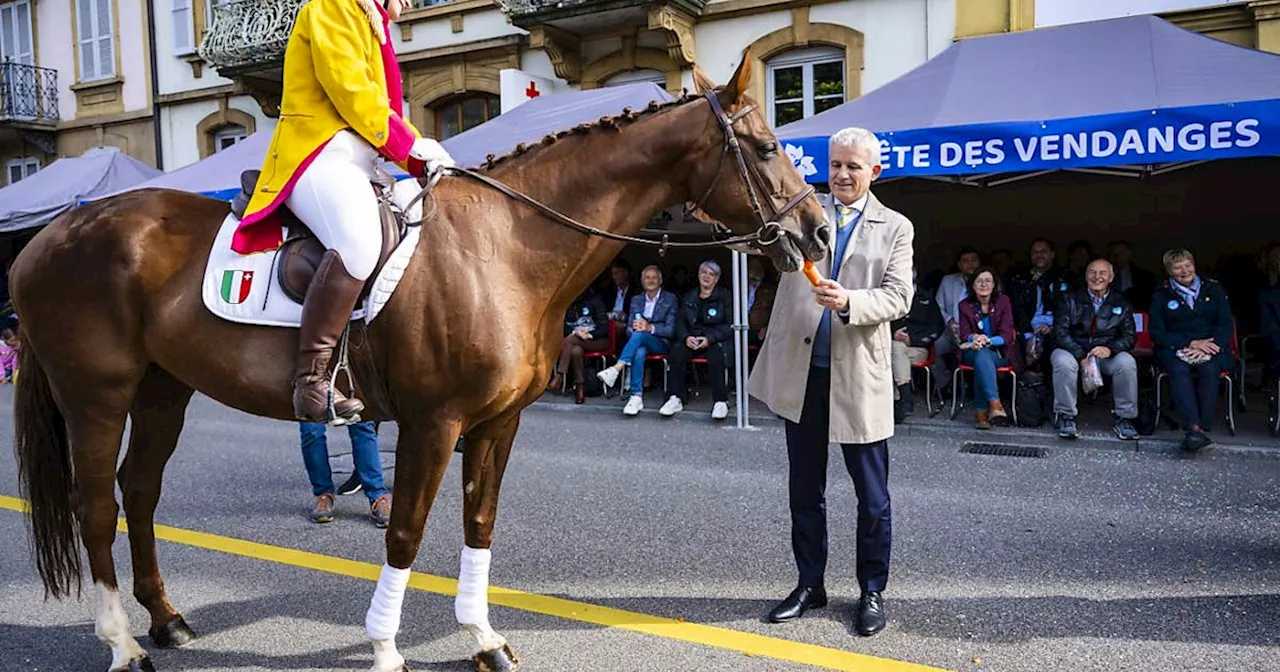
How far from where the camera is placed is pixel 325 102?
135 inches

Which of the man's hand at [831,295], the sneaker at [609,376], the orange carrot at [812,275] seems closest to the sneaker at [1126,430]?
the sneaker at [609,376]

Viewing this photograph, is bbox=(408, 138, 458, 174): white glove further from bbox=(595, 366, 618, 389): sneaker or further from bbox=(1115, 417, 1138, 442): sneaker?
bbox=(595, 366, 618, 389): sneaker

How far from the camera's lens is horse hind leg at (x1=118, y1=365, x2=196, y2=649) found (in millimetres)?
3875

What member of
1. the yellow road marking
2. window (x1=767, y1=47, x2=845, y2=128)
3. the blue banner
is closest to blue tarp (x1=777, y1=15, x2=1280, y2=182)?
the blue banner

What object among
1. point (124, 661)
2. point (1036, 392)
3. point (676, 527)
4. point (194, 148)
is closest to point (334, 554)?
point (124, 661)

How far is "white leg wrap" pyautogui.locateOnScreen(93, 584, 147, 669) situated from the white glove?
2101mm

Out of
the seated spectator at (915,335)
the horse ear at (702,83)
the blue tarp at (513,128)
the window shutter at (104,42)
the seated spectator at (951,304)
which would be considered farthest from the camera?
the window shutter at (104,42)

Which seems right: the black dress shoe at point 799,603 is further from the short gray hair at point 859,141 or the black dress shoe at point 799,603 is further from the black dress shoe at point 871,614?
the short gray hair at point 859,141

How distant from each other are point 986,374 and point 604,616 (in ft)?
18.7

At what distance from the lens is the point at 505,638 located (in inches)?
150

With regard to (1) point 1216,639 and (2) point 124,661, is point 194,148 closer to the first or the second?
(2) point 124,661

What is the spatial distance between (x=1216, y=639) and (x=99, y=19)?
2288 cm

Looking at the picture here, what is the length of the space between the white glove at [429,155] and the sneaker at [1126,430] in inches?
259

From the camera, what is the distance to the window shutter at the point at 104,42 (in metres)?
19.9
